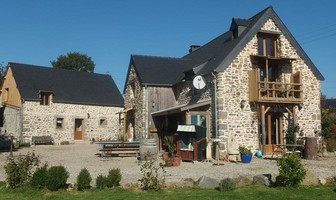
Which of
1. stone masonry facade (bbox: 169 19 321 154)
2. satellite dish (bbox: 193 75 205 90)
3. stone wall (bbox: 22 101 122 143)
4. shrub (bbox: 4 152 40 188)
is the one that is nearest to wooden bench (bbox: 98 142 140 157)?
stone masonry facade (bbox: 169 19 321 154)

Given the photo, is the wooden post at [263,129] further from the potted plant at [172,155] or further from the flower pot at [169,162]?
the flower pot at [169,162]

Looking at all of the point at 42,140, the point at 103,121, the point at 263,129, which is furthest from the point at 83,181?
the point at 103,121

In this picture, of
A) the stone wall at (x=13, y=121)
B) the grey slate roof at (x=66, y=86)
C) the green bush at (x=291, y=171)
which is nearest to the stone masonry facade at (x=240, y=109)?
the green bush at (x=291, y=171)

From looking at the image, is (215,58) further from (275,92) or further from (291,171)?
(291,171)

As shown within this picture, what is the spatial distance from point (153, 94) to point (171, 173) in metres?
11.6

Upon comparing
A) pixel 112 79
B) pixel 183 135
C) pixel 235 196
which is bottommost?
pixel 235 196

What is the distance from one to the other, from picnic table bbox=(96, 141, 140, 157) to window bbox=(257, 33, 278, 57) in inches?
340

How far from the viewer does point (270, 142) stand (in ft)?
65.9

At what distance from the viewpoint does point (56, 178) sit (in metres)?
9.66

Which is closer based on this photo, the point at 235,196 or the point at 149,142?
the point at 235,196

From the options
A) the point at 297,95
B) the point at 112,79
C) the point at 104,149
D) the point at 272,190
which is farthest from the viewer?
the point at 112,79

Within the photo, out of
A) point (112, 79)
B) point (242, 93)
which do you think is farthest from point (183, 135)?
point (112, 79)

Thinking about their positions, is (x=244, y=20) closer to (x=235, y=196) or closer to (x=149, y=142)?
(x=149, y=142)

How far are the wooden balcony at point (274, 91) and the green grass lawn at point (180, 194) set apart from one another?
374 inches
